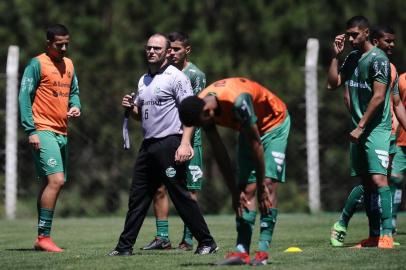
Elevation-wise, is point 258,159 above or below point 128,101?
below

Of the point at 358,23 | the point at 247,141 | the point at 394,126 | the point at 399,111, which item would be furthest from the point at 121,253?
the point at 394,126

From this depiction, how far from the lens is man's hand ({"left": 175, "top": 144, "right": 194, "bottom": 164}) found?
1007cm

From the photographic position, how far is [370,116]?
34.8 ft

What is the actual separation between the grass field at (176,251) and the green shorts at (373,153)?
0.80m

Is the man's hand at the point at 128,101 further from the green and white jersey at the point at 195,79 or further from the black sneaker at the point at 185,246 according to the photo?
the black sneaker at the point at 185,246

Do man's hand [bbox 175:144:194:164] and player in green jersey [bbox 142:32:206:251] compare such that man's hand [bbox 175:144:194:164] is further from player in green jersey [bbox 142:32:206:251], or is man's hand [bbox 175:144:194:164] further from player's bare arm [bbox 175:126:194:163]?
player in green jersey [bbox 142:32:206:251]

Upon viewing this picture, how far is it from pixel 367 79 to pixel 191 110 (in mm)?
2662

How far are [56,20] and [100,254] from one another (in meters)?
14.6

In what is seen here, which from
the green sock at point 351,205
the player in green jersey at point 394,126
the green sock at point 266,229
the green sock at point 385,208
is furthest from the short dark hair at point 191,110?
the green sock at point 351,205

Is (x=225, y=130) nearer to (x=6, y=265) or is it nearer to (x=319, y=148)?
(x=319, y=148)

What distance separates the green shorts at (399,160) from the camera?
1311 centimetres

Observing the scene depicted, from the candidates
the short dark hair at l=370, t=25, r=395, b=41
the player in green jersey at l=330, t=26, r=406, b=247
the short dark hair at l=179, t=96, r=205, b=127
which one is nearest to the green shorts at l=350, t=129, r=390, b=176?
the player in green jersey at l=330, t=26, r=406, b=247

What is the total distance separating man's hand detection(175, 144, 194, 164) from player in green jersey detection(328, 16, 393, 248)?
162 cm

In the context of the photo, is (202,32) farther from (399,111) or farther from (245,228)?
(245,228)
